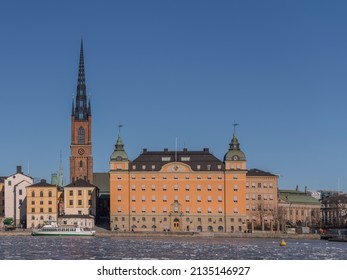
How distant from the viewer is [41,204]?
4744 inches

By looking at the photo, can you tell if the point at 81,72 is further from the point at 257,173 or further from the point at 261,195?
the point at 261,195

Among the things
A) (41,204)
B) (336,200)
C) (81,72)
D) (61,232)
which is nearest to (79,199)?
(41,204)

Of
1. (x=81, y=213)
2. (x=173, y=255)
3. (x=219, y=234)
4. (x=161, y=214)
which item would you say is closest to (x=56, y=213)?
(x=81, y=213)

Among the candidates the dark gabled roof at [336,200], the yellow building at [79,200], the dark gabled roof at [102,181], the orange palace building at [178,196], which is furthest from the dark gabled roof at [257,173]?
the dark gabled roof at [336,200]

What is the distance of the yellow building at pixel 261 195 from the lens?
129 meters

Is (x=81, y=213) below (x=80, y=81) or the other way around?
below

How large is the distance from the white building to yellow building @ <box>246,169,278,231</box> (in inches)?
1321

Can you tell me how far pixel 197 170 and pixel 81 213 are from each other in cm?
1844

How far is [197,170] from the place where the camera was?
379 feet

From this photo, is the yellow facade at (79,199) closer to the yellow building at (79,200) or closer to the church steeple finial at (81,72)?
the yellow building at (79,200)

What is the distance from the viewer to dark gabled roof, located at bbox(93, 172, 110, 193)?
140 m
